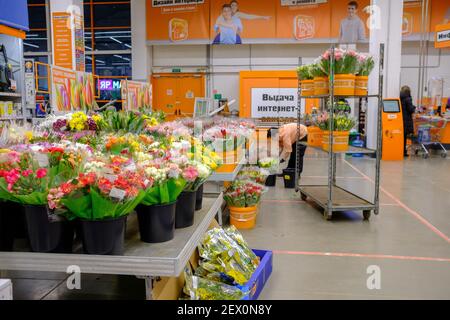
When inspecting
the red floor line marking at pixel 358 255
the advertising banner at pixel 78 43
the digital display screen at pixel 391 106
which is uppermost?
the advertising banner at pixel 78 43

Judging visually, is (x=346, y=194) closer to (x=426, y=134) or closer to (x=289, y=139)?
(x=289, y=139)

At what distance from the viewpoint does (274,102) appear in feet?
41.7

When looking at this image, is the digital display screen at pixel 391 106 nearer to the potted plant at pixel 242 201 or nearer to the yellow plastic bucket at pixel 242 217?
the potted plant at pixel 242 201

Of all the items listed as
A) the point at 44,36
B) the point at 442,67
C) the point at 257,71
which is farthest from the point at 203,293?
the point at 44,36

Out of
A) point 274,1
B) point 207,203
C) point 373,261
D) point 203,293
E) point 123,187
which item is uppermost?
point 274,1

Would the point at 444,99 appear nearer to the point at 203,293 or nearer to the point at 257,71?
the point at 257,71

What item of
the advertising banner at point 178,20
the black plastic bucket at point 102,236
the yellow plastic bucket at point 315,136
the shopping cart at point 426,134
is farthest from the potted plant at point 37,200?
the advertising banner at point 178,20

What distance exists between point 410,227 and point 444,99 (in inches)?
368

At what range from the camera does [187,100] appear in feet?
45.7

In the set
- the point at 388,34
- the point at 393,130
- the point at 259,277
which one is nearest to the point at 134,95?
the point at 259,277

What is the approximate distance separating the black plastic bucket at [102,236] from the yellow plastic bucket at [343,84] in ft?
11.8

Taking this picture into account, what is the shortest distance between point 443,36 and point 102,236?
35.0 feet

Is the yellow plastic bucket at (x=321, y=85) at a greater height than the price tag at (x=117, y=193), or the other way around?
the yellow plastic bucket at (x=321, y=85)

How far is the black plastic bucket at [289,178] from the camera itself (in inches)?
278
